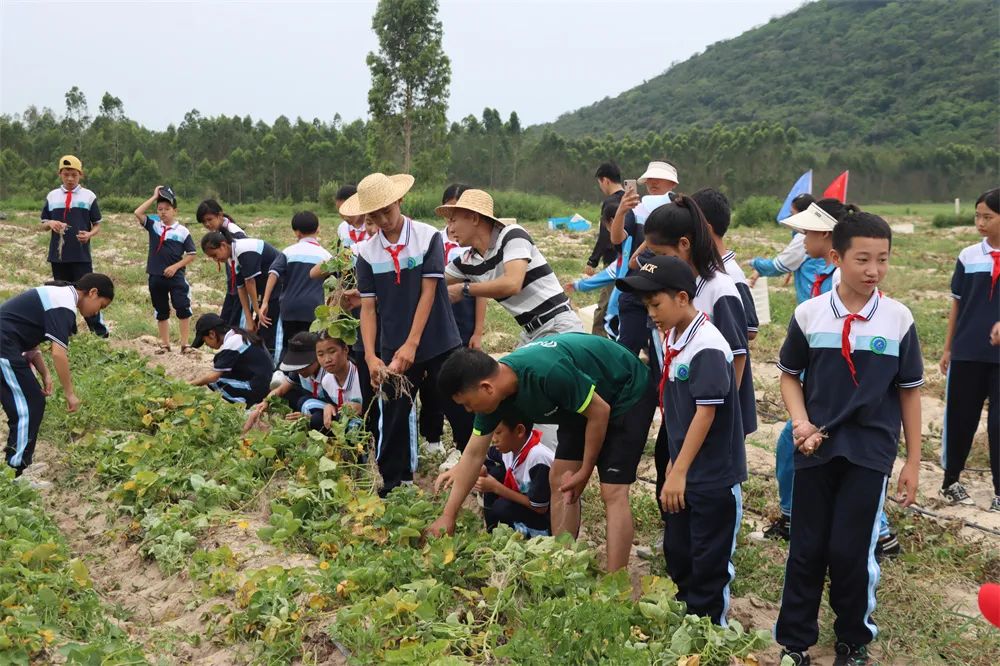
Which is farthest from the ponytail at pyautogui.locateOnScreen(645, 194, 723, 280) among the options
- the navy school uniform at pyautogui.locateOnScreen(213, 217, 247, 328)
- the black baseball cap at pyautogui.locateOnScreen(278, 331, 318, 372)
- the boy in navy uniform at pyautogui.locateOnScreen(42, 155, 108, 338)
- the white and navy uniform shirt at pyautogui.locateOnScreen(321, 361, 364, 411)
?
the boy in navy uniform at pyautogui.locateOnScreen(42, 155, 108, 338)

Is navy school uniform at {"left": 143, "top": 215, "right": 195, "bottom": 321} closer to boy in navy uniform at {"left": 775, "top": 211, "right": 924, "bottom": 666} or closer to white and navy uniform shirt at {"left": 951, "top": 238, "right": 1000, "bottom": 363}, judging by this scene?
white and navy uniform shirt at {"left": 951, "top": 238, "right": 1000, "bottom": 363}

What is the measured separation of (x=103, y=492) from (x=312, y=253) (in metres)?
2.32

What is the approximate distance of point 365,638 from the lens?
Answer: 3.18 metres

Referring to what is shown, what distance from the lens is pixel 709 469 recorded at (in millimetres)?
3492

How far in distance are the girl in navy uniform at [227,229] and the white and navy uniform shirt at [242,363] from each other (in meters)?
1.28

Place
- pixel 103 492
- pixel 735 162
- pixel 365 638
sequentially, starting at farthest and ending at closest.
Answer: pixel 735 162 → pixel 103 492 → pixel 365 638

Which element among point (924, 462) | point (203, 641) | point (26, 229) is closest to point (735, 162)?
point (26, 229)

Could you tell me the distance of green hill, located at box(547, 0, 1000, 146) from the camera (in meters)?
74.1

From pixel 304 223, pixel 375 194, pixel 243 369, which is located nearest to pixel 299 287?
pixel 304 223

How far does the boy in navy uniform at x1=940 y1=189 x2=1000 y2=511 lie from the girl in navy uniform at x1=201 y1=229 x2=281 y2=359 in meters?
5.03

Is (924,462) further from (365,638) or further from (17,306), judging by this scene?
(17,306)

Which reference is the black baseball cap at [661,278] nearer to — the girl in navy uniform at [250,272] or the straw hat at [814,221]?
the straw hat at [814,221]

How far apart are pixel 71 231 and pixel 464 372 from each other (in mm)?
7446

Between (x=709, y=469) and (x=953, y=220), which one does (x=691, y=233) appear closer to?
(x=709, y=469)
